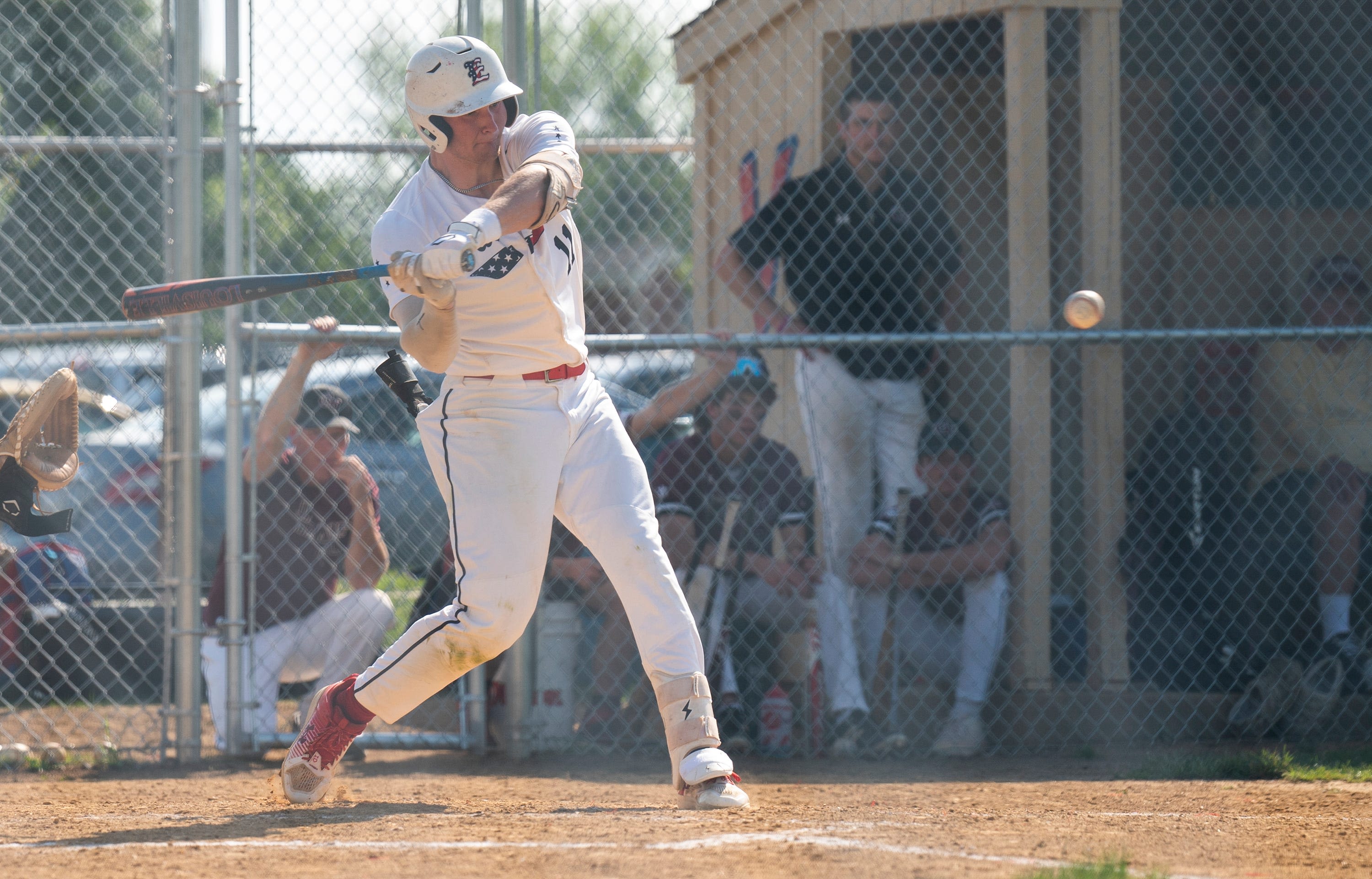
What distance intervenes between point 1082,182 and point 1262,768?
2.39 metres

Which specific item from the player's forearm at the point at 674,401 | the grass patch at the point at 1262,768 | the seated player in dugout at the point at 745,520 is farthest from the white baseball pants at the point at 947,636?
the player's forearm at the point at 674,401

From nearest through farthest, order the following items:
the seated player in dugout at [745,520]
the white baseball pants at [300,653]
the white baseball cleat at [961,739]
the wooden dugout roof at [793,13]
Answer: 1. the white baseball pants at [300,653]
2. the white baseball cleat at [961,739]
3. the seated player in dugout at [745,520]
4. the wooden dugout roof at [793,13]

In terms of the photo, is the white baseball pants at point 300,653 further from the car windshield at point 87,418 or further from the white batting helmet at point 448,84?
the car windshield at point 87,418

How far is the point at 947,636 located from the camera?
5.27m

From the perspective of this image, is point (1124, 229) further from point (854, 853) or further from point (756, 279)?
point (854, 853)

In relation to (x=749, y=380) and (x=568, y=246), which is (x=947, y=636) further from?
(x=568, y=246)

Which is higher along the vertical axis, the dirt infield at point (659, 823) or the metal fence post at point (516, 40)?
the metal fence post at point (516, 40)

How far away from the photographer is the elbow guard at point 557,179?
3.25 m

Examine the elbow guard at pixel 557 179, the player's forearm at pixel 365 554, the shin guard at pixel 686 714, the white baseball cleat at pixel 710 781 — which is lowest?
the white baseball cleat at pixel 710 781

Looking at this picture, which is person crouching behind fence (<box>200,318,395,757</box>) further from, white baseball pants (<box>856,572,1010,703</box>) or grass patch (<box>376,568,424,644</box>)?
white baseball pants (<box>856,572,1010,703</box>)

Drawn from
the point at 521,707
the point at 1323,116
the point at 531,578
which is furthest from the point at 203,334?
the point at 1323,116

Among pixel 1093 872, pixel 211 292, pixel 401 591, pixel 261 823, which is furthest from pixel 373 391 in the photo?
pixel 1093 872

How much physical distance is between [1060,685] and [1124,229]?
206 cm

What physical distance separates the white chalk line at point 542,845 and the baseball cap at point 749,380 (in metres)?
2.22
